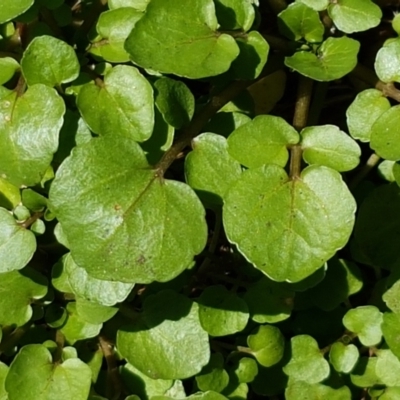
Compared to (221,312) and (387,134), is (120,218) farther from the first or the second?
(387,134)

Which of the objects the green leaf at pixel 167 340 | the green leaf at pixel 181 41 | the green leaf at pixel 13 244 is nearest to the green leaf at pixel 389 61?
the green leaf at pixel 181 41

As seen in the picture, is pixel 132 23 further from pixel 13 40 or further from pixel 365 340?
pixel 365 340

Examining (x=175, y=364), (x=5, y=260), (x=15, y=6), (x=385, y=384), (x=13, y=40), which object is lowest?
(x=385, y=384)

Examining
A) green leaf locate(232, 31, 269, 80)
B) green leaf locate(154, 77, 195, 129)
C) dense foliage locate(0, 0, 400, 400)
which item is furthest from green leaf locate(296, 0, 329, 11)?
green leaf locate(154, 77, 195, 129)

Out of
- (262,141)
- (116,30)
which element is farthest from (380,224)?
(116,30)

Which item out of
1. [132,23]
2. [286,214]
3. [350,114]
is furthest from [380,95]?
[132,23]

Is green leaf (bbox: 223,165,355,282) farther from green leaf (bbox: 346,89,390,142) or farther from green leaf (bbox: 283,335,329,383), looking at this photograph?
green leaf (bbox: 283,335,329,383)

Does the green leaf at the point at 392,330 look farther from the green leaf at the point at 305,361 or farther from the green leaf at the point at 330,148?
the green leaf at the point at 330,148
